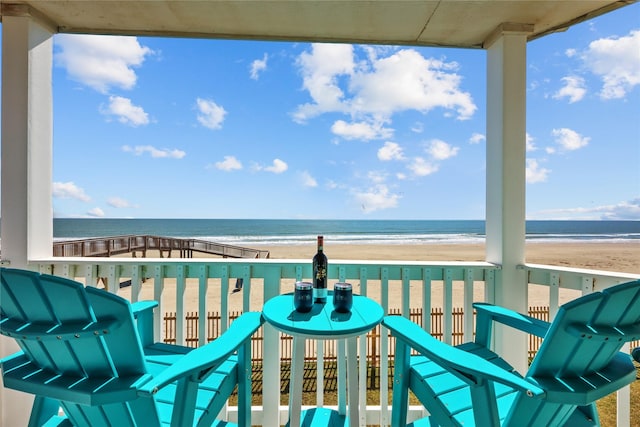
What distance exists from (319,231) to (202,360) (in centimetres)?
2465

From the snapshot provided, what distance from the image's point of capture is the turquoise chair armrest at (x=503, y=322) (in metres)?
1.29

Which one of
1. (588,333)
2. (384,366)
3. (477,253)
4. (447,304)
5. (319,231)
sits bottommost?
(477,253)

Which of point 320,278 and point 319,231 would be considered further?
point 319,231

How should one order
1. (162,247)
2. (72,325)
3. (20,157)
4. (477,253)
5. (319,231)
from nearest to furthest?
(72,325) → (20,157) → (162,247) → (477,253) → (319,231)

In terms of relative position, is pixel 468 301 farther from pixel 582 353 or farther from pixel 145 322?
pixel 145 322

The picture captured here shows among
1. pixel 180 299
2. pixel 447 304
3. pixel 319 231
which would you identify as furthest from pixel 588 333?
pixel 319 231

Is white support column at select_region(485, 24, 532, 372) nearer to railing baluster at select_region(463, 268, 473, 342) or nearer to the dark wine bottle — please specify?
railing baluster at select_region(463, 268, 473, 342)

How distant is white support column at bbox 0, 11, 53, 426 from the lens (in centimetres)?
172

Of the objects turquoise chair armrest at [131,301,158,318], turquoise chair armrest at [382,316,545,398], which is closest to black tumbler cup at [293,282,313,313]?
turquoise chair armrest at [382,316,545,398]

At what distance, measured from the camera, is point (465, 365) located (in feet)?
2.93

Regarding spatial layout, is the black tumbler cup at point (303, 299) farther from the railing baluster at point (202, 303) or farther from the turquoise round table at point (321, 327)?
the railing baluster at point (202, 303)

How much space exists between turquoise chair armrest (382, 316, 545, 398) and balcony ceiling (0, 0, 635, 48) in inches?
72.2

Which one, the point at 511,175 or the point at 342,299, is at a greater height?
the point at 511,175

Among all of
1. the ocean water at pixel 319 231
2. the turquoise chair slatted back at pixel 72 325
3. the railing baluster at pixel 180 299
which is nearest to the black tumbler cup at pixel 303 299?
the turquoise chair slatted back at pixel 72 325
